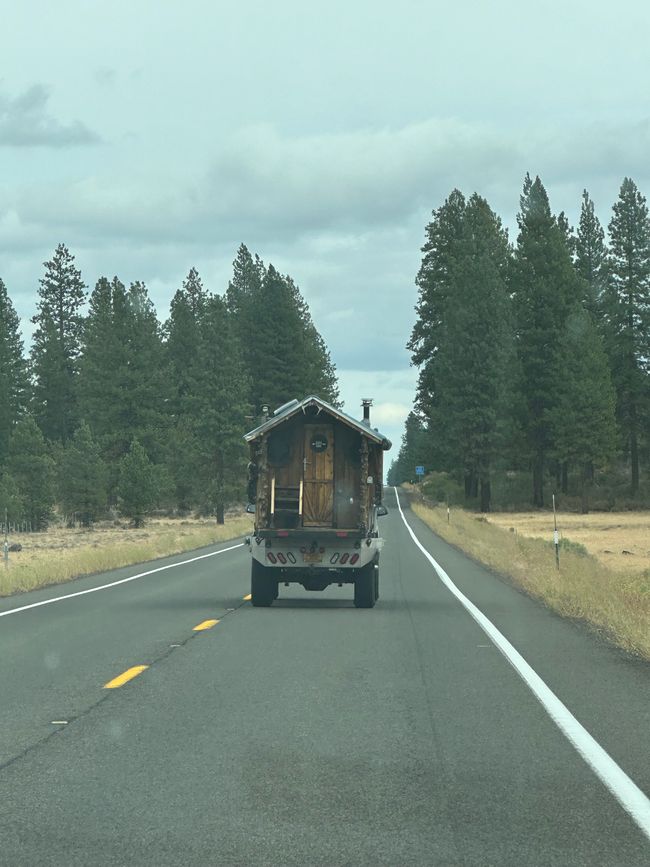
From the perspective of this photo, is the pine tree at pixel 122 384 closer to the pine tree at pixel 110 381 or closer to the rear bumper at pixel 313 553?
the pine tree at pixel 110 381

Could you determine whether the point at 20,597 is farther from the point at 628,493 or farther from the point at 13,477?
the point at 628,493

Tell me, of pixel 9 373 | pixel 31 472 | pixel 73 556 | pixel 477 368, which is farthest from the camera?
pixel 9 373

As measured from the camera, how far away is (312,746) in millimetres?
8453

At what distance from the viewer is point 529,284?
87500 mm

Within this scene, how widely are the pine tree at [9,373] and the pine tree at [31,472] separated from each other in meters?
27.5

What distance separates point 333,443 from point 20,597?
682 cm

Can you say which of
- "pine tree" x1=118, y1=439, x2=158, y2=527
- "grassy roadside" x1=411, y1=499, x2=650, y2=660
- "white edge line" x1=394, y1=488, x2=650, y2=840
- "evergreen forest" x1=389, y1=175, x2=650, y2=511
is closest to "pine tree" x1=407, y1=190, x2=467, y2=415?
"evergreen forest" x1=389, y1=175, x2=650, y2=511

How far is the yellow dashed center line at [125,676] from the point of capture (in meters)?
11.3

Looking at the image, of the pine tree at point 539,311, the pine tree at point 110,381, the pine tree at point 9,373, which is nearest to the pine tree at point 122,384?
the pine tree at point 110,381

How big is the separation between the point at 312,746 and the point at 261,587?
459 inches

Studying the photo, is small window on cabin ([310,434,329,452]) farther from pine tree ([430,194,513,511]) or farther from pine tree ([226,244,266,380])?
pine tree ([226,244,266,380])

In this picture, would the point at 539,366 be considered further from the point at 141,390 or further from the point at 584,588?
the point at 584,588

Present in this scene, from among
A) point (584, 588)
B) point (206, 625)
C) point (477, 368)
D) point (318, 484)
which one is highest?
point (477, 368)

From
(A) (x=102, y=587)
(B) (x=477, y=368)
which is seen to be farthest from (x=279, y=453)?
(B) (x=477, y=368)
